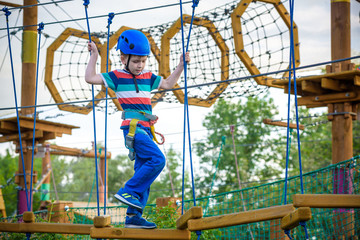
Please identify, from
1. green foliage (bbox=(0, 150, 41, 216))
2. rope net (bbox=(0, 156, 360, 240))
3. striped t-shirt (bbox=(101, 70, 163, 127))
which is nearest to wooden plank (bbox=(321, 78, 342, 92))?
rope net (bbox=(0, 156, 360, 240))

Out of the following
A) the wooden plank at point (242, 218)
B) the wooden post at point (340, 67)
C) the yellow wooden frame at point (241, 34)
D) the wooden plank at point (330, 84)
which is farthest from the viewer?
the yellow wooden frame at point (241, 34)

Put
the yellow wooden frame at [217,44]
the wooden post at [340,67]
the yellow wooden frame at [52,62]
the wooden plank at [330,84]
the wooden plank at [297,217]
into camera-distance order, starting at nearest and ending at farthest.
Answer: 1. the wooden plank at [297,217]
2. the wooden plank at [330,84]
3. the wooden post at [340,67]
4. the yellow wooden frame at [217,44]
5. the yellow wooden frame at [52,62]

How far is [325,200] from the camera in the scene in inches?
98.3

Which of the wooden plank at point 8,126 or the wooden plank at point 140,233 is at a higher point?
the wooden plank at point 8,126

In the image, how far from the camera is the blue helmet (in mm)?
3000

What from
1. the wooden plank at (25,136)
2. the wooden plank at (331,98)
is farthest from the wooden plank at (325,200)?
the wooden plank at (25,136)

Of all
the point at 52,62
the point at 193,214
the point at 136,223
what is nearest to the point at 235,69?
the point at 52,62

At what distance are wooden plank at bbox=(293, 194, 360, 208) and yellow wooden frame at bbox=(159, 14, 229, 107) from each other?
4.08 meters

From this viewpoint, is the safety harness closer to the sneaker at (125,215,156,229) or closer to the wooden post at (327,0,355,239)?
the sneaker at (125,215,156,229)

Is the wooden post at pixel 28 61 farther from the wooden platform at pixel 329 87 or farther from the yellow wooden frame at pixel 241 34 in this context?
the wooden platform at pixel 329 87

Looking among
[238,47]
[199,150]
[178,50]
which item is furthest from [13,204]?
[238,47]

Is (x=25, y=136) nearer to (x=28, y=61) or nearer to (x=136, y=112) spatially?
(x=28, y=61)

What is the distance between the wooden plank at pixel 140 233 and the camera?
2879 millimetres

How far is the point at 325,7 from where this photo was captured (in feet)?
22.8
